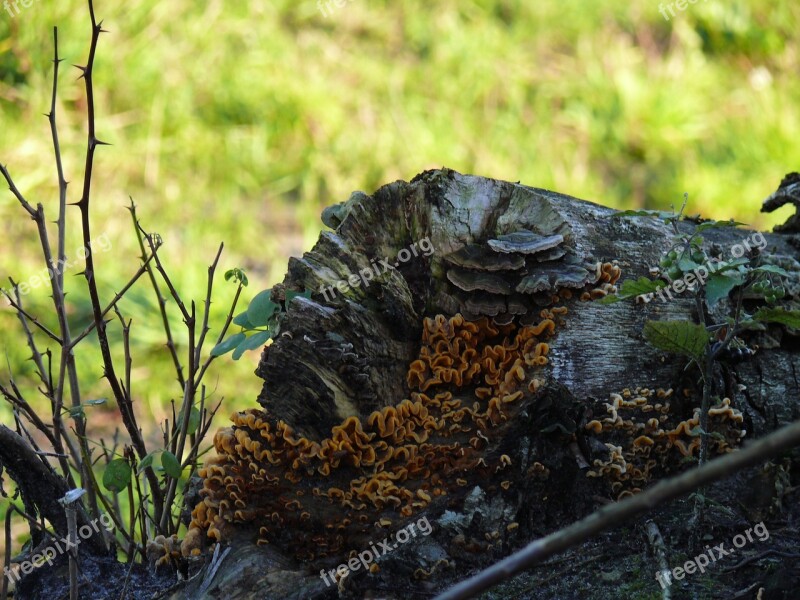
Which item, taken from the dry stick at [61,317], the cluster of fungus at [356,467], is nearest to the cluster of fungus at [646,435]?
the cluster of fungus at [356,467]

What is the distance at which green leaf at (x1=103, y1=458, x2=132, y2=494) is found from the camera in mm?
2273

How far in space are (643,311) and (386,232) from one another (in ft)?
2.51

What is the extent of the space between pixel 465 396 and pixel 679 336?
0.59 meters

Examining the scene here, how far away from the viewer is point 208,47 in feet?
19.9

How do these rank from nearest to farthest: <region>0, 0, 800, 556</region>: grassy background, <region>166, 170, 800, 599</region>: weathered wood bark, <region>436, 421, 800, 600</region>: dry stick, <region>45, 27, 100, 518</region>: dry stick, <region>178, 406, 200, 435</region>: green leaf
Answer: <region>436, 421, 800, 600</region>: dry stick
<region>166, 170, 800, 599</region>: weathered wood bark
<region>45, 27, 100, 518</region>: dry stick
<region>178, 406, 200, 435</region>: green leaf
<region>0, 0, 800, 556</region>: grassy background

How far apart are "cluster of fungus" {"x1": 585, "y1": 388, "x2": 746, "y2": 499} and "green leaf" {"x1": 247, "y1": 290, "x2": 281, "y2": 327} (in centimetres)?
90

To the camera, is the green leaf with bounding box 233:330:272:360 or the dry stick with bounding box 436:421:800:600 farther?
the green leaf with bounding box 233:330:272:360

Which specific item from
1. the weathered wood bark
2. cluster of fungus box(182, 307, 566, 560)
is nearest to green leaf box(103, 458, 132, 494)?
cluster of fungus box(182, 307, 566, 560)

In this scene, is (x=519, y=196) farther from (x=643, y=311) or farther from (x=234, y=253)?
(x=234, y=253)

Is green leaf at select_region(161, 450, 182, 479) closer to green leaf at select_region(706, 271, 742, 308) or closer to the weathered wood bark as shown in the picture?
the weathered wood bark

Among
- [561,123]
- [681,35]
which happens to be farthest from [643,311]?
[681,35]

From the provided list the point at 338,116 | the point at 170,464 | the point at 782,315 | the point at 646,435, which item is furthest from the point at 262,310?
the point at 338,116

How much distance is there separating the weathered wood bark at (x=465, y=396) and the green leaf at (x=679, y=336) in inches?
11.6

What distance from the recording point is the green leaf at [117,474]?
7.46 ft
